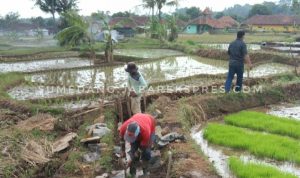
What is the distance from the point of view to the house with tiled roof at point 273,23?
138 ft

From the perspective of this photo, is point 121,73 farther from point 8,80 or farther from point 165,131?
point 165,131

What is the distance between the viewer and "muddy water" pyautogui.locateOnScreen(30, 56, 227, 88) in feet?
38.8

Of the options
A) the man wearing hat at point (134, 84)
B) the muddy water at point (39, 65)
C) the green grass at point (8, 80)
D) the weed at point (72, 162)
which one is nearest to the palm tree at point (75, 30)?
the muddy water at point (39, 65)

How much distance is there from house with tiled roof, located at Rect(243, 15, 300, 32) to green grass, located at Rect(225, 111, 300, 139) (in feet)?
119

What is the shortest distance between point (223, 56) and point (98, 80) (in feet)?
25.7

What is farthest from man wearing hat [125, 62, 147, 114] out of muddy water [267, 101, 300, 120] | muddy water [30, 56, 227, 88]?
muddy water [30, 56, 227, 88]

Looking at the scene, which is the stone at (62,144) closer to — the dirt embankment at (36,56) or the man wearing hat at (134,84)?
the man wearing hat at (134,84)

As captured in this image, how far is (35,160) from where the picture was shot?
4.77 m

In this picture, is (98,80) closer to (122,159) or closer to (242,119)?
(242,119)

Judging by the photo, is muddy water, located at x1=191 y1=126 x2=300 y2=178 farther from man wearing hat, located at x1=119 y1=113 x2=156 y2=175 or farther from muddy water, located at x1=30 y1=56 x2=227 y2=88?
muddy water, located at x1=30 y1=56 x2=227 y2=88

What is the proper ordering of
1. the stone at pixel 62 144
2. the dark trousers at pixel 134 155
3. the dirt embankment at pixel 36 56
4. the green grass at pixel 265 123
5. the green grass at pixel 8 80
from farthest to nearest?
the dirt embankment at pixel 36 56 → the green grass at pixel 8 80 → the green grass at pixel 265 123 → the stone at pixel 62 144 → the dark trousers at pixel 134 155

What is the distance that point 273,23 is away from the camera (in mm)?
43438

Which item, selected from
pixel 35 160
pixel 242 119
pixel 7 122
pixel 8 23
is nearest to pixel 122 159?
pixel 35 160

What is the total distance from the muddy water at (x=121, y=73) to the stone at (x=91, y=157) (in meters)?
5.45
